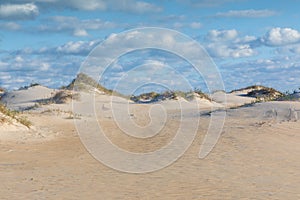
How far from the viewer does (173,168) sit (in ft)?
42.4

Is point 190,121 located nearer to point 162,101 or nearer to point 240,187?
point 240,187

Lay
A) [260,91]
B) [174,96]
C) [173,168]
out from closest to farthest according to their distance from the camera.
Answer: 1. [173,168]
2. [174,96]
3. [260,91]

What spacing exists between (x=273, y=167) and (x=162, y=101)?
3063 cm

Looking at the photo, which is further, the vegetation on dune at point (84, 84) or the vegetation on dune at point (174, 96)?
the vegetation on dune at point (174, 96)

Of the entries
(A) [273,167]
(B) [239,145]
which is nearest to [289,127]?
(B) [239,145]

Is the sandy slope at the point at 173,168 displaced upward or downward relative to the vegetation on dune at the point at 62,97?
downward

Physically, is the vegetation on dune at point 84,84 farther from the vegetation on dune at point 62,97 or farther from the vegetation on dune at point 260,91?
the vegetation on dune at point 260,91

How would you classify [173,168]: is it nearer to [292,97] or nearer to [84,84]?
[292,97]

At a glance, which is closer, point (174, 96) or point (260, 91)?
point (174, 96)

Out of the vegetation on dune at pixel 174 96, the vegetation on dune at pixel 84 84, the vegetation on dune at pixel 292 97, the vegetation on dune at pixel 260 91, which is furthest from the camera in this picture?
the vegetation on dune at pixel 260 91

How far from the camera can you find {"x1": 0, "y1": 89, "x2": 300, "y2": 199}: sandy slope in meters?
10.2

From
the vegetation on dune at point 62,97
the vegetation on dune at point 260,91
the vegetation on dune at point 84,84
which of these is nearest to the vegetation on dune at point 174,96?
the vegetation on dune at point 84,84

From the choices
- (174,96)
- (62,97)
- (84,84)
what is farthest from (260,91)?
(62,97)

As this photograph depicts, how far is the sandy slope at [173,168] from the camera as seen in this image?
10.2 m
